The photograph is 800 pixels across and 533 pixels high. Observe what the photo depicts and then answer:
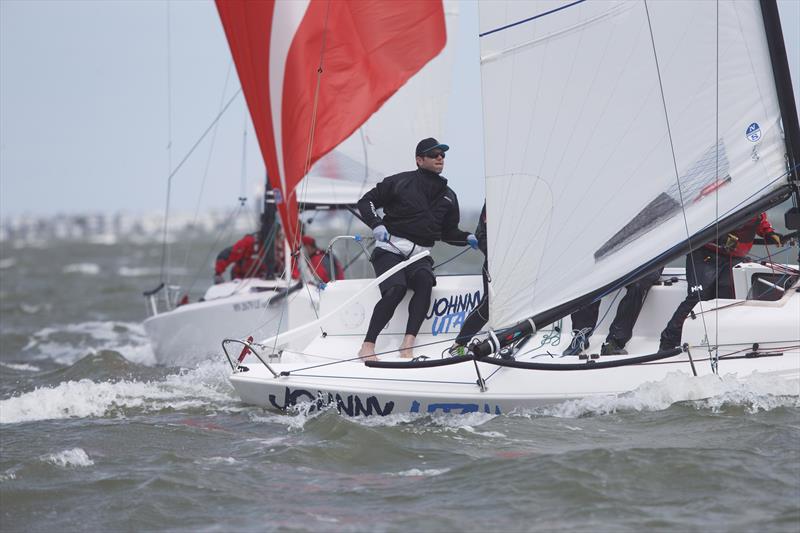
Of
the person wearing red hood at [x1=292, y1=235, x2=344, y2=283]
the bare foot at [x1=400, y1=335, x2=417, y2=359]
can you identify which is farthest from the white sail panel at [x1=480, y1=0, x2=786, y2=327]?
the person wearing red hood at [x1=292, y1=235, x2=344, y2=283]

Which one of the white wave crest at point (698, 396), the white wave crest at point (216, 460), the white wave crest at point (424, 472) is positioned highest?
the white wave crest at point (698, 396)

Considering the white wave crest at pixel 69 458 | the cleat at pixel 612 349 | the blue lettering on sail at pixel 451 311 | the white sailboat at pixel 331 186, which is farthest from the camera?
the white sailboat at pixel 331 186

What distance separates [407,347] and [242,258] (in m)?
5.36

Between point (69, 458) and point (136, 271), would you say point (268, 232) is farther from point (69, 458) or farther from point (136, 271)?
point (136, 271)

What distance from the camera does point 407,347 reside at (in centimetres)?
675

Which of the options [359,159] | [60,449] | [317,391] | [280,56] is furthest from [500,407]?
[359,159]

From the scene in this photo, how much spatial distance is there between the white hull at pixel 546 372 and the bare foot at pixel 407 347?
0.14 m

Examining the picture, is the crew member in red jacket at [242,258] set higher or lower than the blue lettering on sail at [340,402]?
higher

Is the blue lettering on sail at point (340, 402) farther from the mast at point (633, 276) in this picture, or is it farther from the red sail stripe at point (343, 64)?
the red sail stripe at point (343, 64)

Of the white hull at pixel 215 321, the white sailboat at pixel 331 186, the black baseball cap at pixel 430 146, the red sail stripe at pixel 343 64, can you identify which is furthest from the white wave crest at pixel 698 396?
the white hull at pixel 215 321

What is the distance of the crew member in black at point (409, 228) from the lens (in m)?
6.77

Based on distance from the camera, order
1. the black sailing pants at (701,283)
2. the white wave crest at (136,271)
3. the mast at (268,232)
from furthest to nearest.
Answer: the white wave crest at (136,271) < the mast at (268,232) < the black sailing pants at (701,283)

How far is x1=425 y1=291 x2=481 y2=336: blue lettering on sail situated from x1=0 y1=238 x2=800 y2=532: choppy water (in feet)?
3.55

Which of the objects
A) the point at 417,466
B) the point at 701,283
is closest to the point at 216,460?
the point at 417,466
